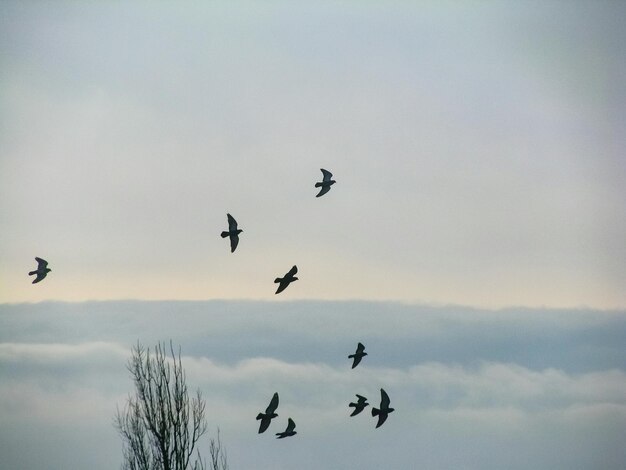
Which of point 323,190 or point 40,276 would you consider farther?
point 40,276

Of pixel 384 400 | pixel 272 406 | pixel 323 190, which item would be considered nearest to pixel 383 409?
pixel 384 400

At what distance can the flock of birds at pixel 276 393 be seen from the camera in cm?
4562

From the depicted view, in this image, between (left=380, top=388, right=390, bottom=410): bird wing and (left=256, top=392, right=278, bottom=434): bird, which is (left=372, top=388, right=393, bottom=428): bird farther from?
(left=256, top=392, right=278, bottom=434): bird

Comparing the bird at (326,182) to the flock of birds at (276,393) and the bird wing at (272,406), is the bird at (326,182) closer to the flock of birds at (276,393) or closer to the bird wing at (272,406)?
the flock of birds at (276,393)

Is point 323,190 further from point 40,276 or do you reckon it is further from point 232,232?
point 40,276

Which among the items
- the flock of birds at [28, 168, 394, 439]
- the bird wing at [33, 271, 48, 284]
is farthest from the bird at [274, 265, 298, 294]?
the bird wing at [33, 271, 48, 284]

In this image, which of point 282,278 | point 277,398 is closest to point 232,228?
point 282,278

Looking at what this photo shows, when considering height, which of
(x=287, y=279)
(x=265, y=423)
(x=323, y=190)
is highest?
(x=323, y=190)

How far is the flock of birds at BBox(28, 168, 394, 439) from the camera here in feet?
150

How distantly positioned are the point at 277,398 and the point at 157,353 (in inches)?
198

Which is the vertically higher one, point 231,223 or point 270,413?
point 231,223

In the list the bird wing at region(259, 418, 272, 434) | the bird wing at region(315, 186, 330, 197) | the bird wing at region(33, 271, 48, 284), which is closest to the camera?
the bird wing at region(259, 418, 272, 434)

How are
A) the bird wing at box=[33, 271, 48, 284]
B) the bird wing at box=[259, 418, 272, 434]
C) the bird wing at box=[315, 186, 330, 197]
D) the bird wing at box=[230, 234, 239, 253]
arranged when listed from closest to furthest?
the bird wing at box=[259, 418, 272, 434] < the bird wing at box=[230, 234, 239, 253] < the bird wing at box=[315, 186, 330, 197] < the bird wing at box=[33, 271, 48, 284]

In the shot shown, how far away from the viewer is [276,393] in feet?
149
